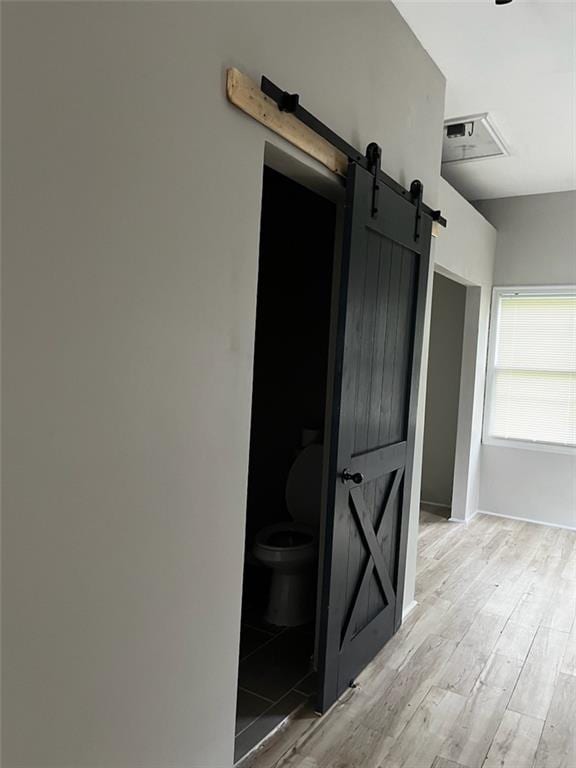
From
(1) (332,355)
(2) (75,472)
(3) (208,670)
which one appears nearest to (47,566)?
(2) (75,472)

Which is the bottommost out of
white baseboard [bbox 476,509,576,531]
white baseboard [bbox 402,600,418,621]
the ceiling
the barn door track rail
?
white baseboard [bbox 402,600,418,621]

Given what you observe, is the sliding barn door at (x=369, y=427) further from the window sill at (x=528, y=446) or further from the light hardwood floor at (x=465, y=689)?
the window sill at (x=528, y=446)

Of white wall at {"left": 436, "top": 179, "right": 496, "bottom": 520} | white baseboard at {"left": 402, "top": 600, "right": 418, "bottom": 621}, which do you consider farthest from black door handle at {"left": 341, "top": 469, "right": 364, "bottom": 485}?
white wall at {"left": 436, "top": 179, "right": 496, "bottom": 520}

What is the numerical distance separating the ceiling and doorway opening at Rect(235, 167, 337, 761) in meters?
0.93

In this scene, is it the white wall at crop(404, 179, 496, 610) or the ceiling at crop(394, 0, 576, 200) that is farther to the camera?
the white wall at crop(404, 179, 496, 610)

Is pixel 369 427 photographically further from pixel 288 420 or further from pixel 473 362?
pixel 473 362

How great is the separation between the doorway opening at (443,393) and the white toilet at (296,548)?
255 cm

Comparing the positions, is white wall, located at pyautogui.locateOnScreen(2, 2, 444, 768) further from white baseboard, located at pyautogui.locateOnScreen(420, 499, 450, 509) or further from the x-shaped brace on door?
white baseboard, located at pyautogui.locateOnScreen(420, 499, 450, 509)

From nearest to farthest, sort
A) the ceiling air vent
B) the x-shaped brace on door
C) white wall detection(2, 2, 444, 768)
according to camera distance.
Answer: white wall detection(2, 2, 444, 768)
the x-shaped brace on door
the ceiling air vent

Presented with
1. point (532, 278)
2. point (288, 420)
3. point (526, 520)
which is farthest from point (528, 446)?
point (288, 420)

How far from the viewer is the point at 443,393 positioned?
5477 millimetres

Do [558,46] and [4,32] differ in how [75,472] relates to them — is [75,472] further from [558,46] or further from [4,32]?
[558,46]

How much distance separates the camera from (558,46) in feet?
8.61

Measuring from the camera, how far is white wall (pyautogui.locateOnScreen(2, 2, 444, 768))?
1074 mm
